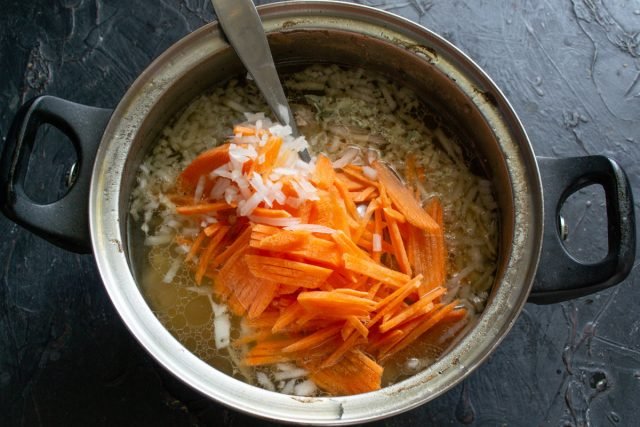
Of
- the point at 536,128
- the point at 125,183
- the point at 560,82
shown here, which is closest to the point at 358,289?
the point at 125,183

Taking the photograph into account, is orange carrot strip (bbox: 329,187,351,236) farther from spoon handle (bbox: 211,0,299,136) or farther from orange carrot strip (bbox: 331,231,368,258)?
spoon handle (bbox: 211,0,299,136)

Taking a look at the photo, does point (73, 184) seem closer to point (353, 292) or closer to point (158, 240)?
point (158, 240)

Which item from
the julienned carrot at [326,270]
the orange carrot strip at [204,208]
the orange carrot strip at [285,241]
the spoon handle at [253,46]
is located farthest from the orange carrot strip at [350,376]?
the spoon handle at [253,46]

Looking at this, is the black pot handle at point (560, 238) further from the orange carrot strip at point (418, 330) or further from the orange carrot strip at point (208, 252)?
the orange carrot strip at point (208, 252)

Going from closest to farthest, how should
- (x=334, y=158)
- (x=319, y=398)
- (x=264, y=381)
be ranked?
1. (x=319, y=398)
2. (x=264, y=381)
3. (x=334, y=158)

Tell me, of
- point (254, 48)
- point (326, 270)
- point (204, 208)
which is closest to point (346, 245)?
point (326, 270)
